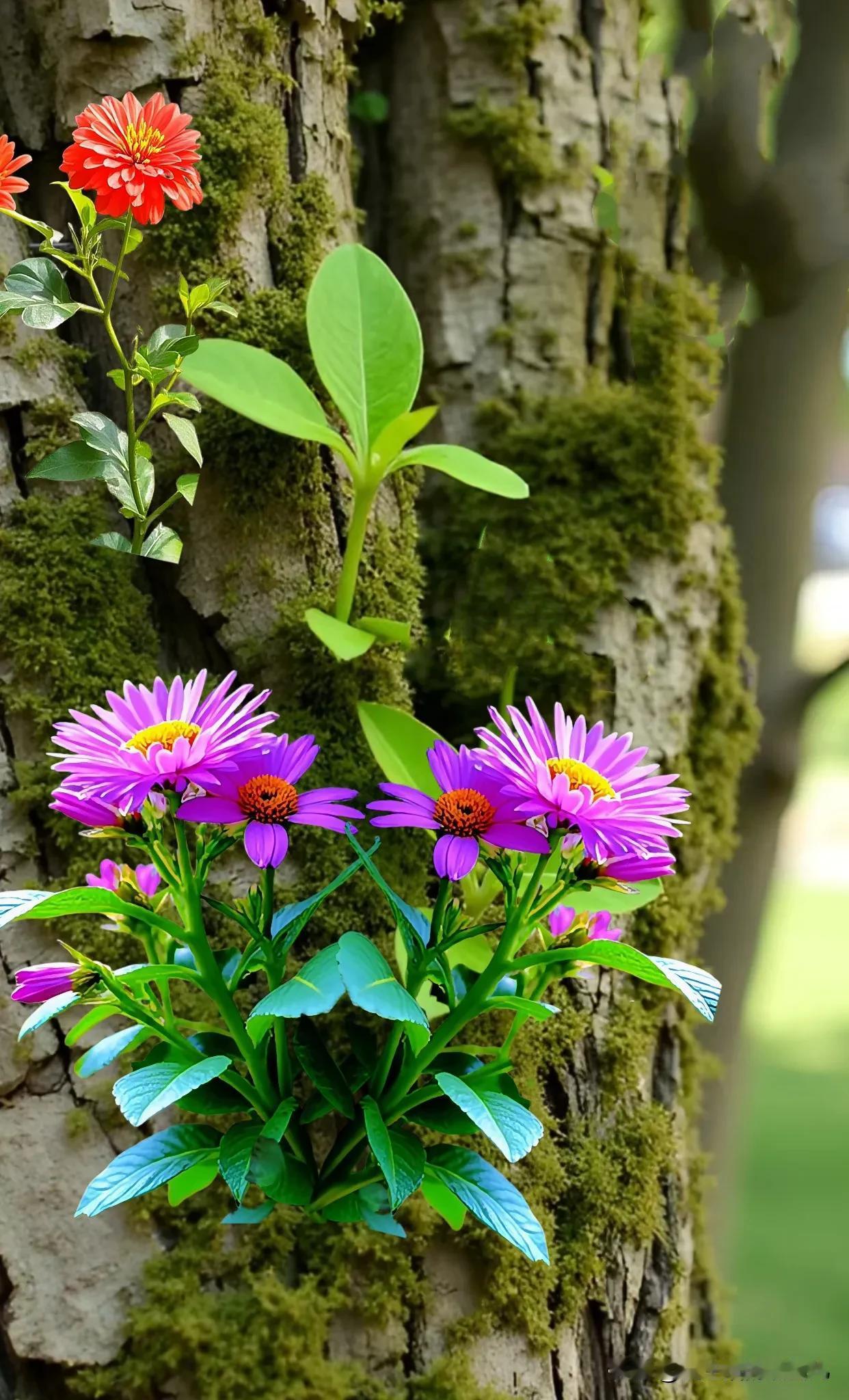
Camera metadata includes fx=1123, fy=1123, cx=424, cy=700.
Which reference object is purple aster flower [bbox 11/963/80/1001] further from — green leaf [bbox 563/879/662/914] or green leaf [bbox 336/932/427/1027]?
green leaf [bbox 563/879/662/914]

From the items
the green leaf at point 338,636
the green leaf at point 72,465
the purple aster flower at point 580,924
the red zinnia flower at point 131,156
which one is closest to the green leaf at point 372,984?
the purple aster flower at point 580,924

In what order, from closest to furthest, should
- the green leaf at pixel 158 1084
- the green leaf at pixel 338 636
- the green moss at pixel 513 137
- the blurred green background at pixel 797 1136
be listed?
the green leaf at pixel 158 1084 < the green leaf at pixel 338 636 < the green moss at pixel 513 137 < the blurred green background at pixel 797 1136

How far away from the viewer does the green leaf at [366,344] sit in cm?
81

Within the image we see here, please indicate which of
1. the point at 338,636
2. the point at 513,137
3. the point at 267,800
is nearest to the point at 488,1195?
the point at 267,800

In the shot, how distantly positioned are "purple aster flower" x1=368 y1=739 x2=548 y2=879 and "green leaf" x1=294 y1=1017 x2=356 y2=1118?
167 mm

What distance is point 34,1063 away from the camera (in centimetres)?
80

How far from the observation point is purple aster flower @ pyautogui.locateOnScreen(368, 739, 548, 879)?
60 centimetres

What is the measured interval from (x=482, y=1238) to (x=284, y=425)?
1.97ft

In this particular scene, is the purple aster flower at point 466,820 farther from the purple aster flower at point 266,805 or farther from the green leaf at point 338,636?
the green leaf at point 338,636

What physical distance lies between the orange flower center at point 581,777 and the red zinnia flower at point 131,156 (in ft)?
1.33

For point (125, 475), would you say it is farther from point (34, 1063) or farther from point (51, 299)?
point (34, 1063)

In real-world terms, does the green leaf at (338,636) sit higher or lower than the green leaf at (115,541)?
lower

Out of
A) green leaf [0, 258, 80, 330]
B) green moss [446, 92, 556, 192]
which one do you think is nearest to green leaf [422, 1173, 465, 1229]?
green leaf [0, 258, 80, 330]

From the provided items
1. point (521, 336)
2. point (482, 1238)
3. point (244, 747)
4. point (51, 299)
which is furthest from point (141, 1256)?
point (521, 336)
